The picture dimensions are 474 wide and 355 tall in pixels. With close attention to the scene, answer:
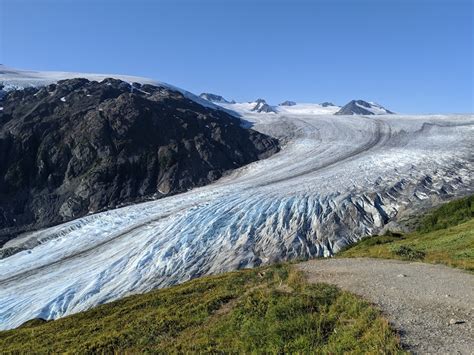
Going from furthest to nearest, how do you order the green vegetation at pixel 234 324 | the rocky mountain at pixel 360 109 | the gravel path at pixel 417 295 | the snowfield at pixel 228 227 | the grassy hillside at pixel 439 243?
1. the rocky mountain at pixel 360 109
2. the snowfield at pixel 228 227
3. the grassy hillside at pixel 439 243
4. the green vegetation at pixel 234 324
5. the gravel path at pixel 417 295

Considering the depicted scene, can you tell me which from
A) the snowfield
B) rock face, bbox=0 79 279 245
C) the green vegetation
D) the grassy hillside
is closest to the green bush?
the grassy hillside

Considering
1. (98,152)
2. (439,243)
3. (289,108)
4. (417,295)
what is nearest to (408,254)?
(439,243)

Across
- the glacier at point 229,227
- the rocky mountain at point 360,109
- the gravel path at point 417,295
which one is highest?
the rocky mountain at point 360,109

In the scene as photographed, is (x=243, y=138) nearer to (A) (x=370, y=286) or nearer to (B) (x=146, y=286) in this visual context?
(B) (x=146, y=286)

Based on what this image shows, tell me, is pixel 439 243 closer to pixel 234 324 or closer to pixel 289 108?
pixel 234 324

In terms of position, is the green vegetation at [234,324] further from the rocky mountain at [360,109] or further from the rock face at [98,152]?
the rocky mountain at [360,109]

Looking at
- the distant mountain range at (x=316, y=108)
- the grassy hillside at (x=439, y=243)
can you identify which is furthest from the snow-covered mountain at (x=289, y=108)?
the grassy hillside at (x=439, y=243)
